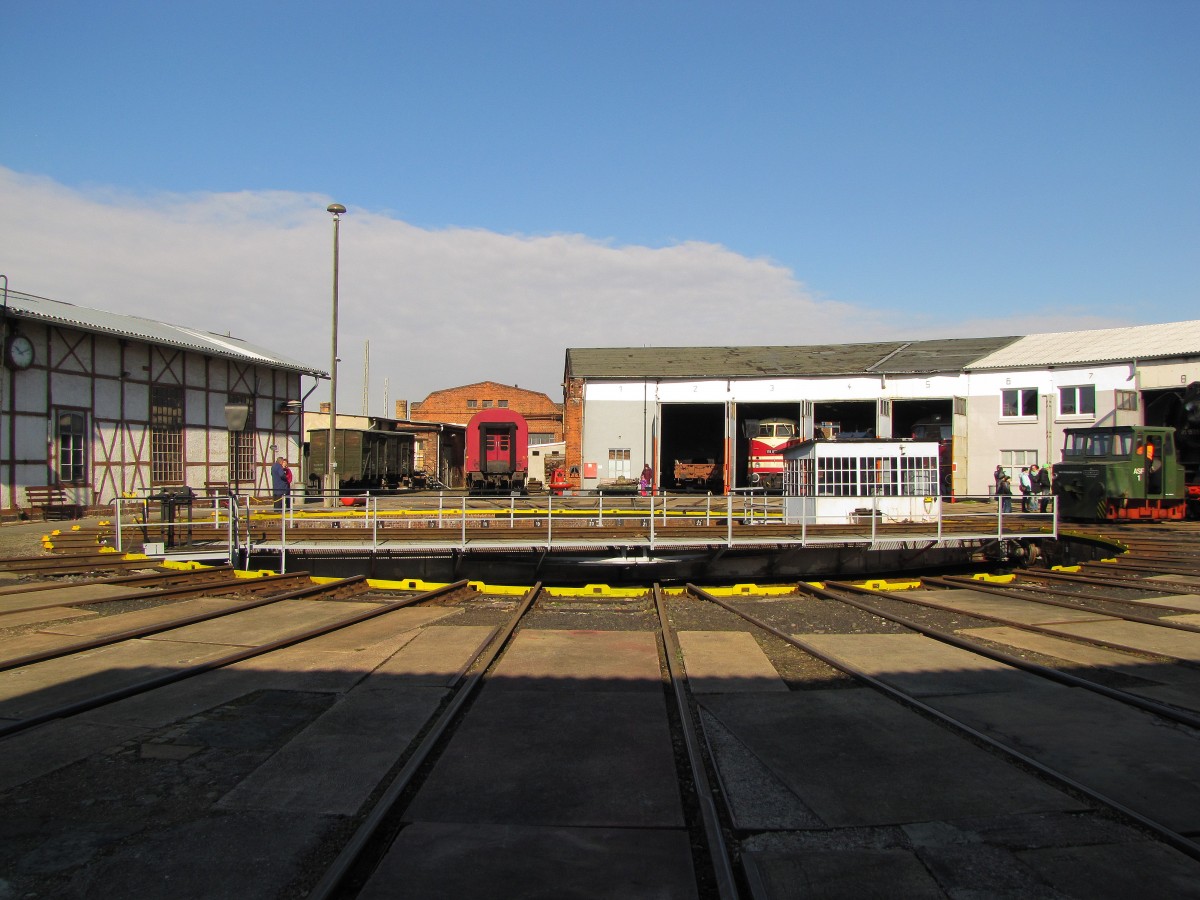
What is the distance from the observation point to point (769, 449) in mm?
37875

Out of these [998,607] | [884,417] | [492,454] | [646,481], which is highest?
[884,417]

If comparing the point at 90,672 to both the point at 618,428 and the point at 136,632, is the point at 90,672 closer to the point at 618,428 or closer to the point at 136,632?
the point at 136,632

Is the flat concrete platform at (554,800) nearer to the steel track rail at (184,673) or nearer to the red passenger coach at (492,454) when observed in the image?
the steel track rail at (184,673)

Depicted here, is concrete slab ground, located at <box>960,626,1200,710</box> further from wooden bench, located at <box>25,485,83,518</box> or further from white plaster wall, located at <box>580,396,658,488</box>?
white plaster wall, located at <box>580,396,658,488</box>

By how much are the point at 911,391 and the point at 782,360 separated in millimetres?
7491

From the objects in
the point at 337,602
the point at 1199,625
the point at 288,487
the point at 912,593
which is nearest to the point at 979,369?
the point at 912,593

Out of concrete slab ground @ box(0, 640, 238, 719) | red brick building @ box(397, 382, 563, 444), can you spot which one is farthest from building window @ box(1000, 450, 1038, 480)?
red brick building @ box(397, 382, 563, 444)

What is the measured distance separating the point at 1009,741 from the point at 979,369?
109 ft

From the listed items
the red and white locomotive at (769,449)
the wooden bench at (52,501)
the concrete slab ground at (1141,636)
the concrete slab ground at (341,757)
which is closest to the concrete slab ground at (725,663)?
the concrete slab ground at (341,757)

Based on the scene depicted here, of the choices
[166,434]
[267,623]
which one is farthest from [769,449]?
→ [267,623]

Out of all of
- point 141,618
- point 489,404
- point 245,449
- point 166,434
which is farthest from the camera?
point 489,404

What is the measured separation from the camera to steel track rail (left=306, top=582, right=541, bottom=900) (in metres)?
3.81

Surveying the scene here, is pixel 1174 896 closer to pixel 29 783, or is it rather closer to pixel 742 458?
pixel 29 783

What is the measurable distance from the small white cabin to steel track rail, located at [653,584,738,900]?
11.6 metres
